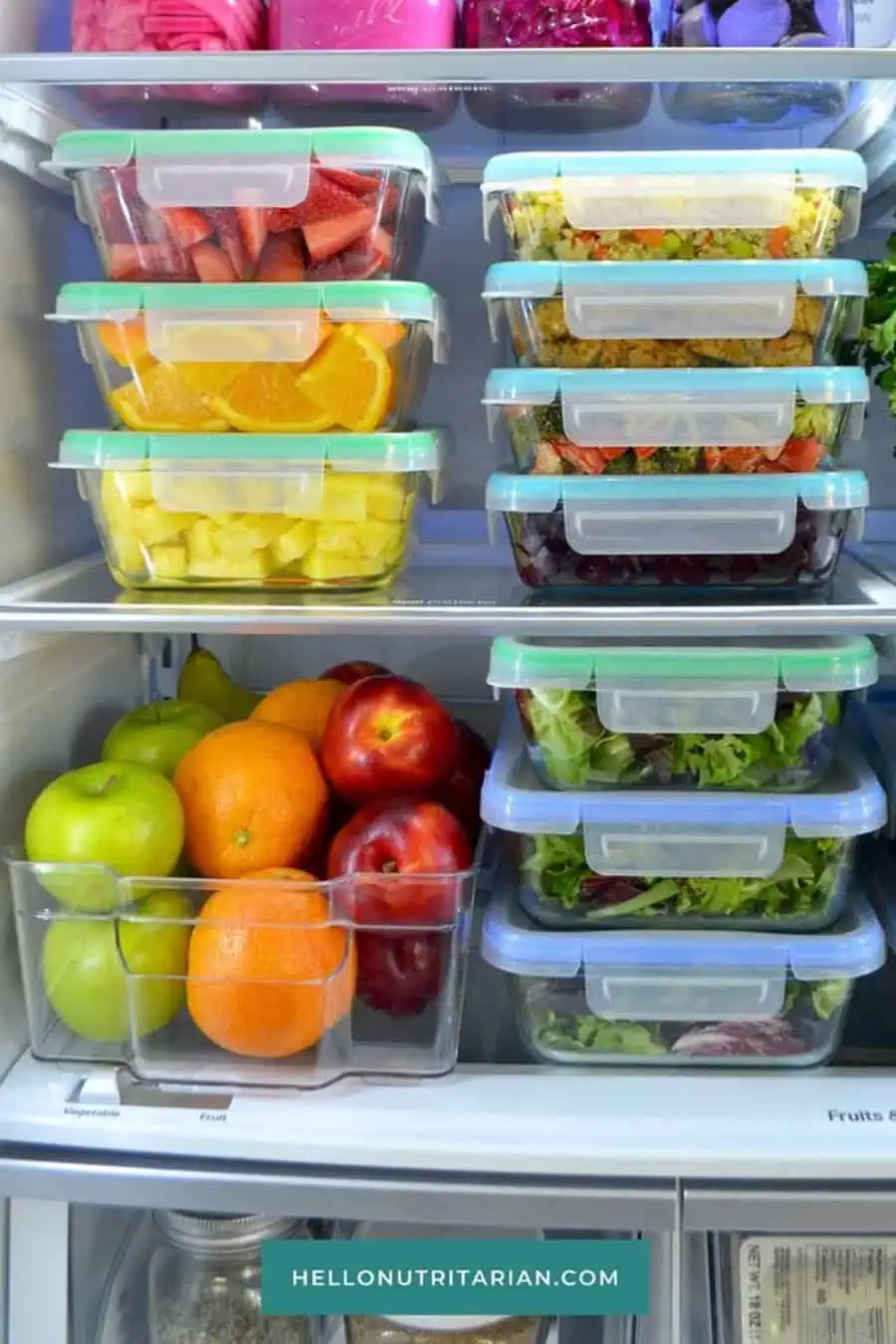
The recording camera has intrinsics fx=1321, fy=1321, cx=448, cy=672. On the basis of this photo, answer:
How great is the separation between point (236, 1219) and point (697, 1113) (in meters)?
0.37

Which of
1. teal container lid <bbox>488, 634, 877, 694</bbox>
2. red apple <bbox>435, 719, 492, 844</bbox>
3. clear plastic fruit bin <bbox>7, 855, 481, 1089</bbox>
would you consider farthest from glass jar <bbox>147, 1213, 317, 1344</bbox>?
teal container lid <bbox>488, 634, 877, 694</bbox>

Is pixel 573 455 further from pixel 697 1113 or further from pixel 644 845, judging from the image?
pixel 697 1113

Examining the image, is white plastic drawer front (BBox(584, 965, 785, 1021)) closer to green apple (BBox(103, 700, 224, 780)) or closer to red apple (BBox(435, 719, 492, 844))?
red apple (BBox(435, 719, 492, 844))

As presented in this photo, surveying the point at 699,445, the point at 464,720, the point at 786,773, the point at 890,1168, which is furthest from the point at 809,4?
the point at 890,1168

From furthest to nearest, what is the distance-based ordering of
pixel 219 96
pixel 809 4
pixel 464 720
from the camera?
pixel 464 720, pixel 219 96, pixel 809 4

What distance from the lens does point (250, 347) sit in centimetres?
104

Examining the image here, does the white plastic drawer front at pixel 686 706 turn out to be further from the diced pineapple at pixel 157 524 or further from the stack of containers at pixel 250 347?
the diced pineapple at pixel 157 524

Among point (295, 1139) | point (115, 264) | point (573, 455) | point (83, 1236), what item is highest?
point (115, 264)

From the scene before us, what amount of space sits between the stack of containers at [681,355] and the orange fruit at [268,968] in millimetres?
363

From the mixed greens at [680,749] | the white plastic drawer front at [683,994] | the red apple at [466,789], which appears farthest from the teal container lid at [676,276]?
the white plastic drawer front at [683,994]

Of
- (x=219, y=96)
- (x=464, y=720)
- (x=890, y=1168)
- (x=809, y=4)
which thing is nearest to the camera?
(x=890, y=1168)

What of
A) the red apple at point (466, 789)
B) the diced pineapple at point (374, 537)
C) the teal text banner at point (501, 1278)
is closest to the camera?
the teal text banner at point (501, 1278)

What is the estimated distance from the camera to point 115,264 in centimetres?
108

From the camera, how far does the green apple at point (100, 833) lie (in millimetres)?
1030
